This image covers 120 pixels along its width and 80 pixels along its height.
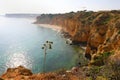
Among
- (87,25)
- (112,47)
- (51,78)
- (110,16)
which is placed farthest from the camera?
(87,25)

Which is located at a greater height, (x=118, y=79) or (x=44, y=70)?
(x=118, y=79)

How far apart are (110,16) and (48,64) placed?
40.5 m

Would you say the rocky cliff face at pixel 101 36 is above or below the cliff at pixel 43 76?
above

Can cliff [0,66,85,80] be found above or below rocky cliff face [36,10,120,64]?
below

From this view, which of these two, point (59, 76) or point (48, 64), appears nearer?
point (59, 76)

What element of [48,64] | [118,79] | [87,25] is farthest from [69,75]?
[87,25]

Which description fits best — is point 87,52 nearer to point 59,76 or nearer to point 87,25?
point 87,25

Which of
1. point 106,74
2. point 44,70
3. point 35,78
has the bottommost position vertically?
point 44,70

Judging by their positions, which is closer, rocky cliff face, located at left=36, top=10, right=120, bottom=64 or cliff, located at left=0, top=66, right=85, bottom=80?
cliff, located at left=0, top=66, right=85, bottom=80

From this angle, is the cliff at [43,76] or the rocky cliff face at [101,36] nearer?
the cliff at [43,76]

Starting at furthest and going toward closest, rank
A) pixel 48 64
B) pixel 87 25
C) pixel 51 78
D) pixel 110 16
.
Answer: pixel 87 25 < pixel 110 16 < pixel 48 64 < pixel 51 78

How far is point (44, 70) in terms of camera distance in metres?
71.9

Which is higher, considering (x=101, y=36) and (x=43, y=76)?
(x=101, y=36)

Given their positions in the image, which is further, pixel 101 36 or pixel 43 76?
pixel 101 36
